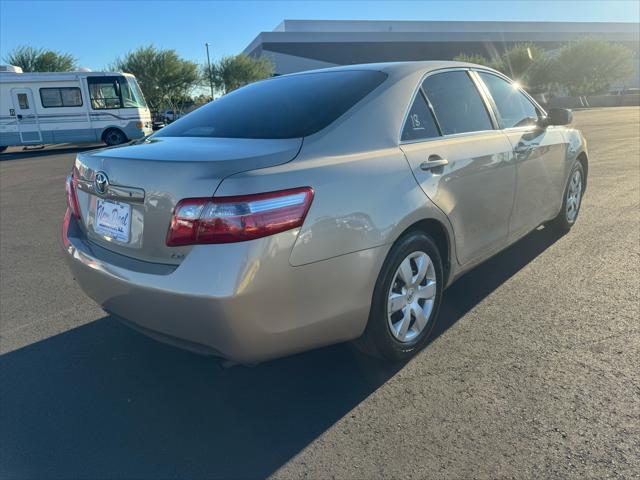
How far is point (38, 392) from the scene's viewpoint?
2.77 metres

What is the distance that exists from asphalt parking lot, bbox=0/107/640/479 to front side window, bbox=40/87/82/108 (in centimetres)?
1769

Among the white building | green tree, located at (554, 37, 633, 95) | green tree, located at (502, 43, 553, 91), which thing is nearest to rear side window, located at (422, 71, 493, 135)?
green tree, located at (502, 43, 553, 91)

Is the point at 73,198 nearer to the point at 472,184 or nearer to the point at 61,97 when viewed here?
the point at 472,184

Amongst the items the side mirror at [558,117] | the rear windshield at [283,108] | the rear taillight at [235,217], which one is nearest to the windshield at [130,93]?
the rear windshield at [283,108]

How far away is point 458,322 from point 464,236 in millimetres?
608

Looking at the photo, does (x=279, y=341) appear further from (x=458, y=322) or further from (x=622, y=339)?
(x=622, y=339)

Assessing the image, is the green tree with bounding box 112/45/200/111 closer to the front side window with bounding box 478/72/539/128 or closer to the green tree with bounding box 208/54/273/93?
the green tree with bounding box 208/54/273/93

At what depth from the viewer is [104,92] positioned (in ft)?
63.8

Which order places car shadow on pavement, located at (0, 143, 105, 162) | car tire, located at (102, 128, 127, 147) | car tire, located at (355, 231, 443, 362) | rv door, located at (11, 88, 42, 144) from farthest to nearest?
car tire, located at (102, 128, 127, 147), car shadow on pavement, located at (0, 143, 105, 162), rv door, located at (11, 88, 42, 144), car tire, located at (355, 231, 443, 362)

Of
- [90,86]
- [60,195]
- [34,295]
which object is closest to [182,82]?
[90,86]

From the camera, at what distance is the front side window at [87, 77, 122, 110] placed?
19266 millimetres

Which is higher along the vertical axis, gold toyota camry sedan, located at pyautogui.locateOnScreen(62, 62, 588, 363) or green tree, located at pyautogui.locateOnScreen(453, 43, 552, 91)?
green tree, located at pyautogui.locateOnScreen(453, 43, 552, 91)

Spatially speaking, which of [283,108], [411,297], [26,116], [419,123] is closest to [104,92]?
[26,116]

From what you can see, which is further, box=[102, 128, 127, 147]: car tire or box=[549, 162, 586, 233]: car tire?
box=[102, 128, 127, 147]: car tire
